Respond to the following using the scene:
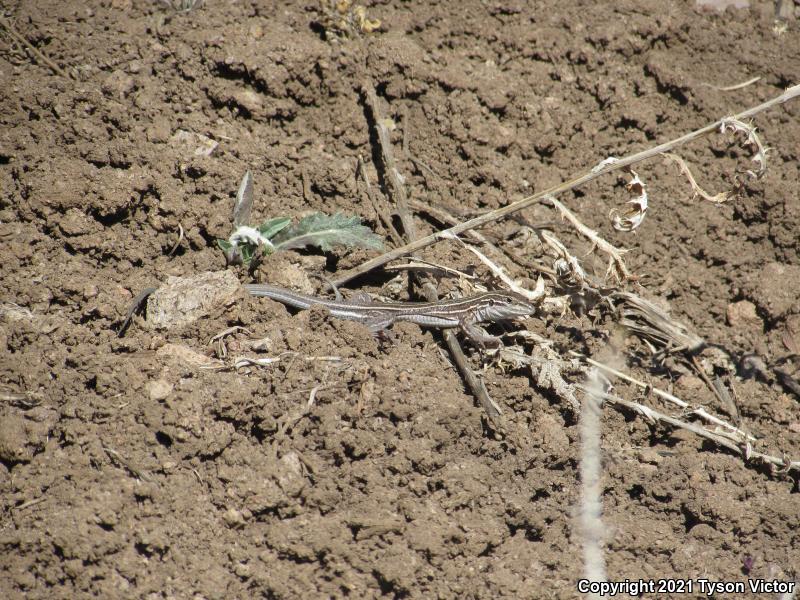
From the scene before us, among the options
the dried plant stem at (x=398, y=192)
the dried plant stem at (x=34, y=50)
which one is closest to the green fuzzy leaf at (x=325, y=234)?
the dried plant stem at (x=398, y=192)

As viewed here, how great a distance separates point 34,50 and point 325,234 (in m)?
2.30

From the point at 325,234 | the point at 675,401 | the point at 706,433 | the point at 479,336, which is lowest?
the point at 706,433

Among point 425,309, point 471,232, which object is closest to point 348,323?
point 425,309

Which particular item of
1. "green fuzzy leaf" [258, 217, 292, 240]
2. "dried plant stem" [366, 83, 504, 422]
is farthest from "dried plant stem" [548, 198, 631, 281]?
"green fuzzy leaf" [258, 217, 292, 240]

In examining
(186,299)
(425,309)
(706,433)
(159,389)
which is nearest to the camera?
(159,389)

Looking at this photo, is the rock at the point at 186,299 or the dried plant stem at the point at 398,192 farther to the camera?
the dried plant stem at the point at 398,192

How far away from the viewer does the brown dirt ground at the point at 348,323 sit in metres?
2.96

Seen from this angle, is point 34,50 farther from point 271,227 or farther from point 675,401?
point 675,401

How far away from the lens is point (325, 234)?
4.16 meters

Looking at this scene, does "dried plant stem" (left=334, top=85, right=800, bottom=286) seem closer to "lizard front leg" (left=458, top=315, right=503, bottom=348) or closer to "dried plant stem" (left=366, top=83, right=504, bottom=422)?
"dried plant stem" (left=366, top=83, right=504, bottom=422)

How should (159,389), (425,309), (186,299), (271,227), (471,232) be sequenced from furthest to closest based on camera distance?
(471,232), (425,309), (271,227), (186,299), (159,389)

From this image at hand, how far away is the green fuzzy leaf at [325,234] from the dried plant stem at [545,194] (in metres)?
0.17

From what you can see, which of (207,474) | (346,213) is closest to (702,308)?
(346,213)

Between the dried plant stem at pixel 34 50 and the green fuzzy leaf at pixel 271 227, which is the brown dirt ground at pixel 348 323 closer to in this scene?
the dried plant stem at pixel 34 50
